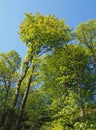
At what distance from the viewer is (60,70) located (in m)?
40.1

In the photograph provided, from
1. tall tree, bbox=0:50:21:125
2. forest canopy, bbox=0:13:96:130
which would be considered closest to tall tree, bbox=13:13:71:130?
forest canopy, bbox=0:13:96:130

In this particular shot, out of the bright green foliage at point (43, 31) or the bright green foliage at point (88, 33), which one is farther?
the bright green foliage at point (88, 33)

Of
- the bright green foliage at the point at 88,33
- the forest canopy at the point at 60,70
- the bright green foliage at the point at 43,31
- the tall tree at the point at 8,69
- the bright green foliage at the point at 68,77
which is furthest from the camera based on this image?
the tall tree at the point at 8,69

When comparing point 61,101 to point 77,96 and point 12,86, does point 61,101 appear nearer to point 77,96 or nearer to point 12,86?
point 77,96

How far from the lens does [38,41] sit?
34656mm


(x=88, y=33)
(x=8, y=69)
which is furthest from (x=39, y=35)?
(x=8, y=69)

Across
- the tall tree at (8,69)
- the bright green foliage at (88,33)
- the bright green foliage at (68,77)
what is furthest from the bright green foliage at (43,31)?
the tall tree at (8,69)

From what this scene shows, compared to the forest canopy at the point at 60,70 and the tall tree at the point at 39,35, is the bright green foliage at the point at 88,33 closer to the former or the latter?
the forest canopy at the point at 60,70

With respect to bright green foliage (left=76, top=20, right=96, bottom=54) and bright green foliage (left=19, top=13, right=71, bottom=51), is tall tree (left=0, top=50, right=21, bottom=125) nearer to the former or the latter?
bright green foliage (left=19, top=13, right=71, bottom=51)

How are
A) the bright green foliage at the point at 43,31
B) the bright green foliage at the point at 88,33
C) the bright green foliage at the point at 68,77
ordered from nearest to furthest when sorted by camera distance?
the bright green foliage at the point at 68,77 → the bright green foliage at the point at 43,31 → the bright green foliage at the point at 88,33

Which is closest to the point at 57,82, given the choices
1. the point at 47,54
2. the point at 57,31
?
the point at 47,54

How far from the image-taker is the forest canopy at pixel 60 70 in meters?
32.0

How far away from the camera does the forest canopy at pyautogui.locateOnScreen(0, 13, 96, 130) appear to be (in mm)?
31966

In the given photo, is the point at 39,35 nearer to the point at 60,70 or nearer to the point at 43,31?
the point at 43,31
